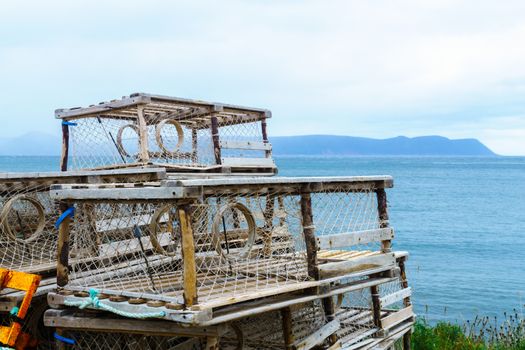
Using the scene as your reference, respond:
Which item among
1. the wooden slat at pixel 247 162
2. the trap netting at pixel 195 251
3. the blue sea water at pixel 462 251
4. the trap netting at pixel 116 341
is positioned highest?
the wooden slat at pixel 247 162

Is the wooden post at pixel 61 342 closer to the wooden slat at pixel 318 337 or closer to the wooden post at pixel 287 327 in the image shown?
the wooden post at pixel 287 327

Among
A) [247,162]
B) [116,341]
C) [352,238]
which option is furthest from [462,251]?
[116,341]

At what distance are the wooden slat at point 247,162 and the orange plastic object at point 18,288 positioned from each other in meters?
3.79

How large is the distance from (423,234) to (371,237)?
98.9ft

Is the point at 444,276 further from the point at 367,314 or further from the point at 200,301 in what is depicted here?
the point at 200,301

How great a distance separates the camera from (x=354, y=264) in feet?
27.1

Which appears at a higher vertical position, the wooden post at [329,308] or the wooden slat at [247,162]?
the wooden slat at [247,162]

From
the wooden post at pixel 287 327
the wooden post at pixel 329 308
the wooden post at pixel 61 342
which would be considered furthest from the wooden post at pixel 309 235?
the wooden post at pixel 61 342

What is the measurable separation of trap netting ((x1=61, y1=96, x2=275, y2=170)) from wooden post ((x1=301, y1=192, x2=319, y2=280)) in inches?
101

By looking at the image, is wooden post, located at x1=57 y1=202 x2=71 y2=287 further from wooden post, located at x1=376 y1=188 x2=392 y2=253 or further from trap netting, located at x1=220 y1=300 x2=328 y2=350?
wooden post, located at x1=376 y1=188 x2=392 y2=253

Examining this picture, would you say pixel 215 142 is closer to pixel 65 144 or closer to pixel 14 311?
pixel 65 144

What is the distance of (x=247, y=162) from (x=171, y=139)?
1.29 meters

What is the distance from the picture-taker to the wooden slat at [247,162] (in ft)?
33.9

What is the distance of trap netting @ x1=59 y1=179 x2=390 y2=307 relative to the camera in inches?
252
